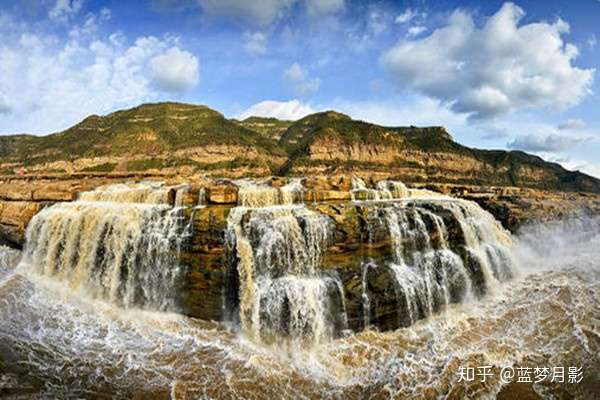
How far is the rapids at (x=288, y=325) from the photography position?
1028 cm

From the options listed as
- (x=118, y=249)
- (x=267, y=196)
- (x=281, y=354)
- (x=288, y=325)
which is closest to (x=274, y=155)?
(x=267, y=196)

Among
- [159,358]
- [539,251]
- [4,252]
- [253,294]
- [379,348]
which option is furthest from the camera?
[539,251]

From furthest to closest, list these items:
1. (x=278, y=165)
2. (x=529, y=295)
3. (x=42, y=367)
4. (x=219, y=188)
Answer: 1. (x=278, y=165)
2. (x=219, y=188)
3. (x=529, y=295)
4. (x=42, y=367)

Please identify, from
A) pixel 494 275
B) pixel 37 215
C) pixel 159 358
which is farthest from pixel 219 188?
pixel 494 275

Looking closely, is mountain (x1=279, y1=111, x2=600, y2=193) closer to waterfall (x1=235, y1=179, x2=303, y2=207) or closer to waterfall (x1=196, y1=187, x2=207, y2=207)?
waterfall (x1=235, y1=179, x2=303, y2=207)

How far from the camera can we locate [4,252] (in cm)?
2341

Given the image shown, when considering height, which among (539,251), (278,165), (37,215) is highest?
(278,165)

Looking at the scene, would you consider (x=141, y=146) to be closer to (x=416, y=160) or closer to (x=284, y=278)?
(x=416, y=160)

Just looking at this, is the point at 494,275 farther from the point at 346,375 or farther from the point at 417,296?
the point at 346,375

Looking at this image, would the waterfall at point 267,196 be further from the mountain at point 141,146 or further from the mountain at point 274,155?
the mountain at point 141,146

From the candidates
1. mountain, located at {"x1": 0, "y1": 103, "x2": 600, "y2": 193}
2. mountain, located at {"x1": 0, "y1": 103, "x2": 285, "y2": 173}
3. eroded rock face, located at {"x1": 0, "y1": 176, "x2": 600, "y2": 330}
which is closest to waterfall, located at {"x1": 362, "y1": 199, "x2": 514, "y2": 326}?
eroded rock face, located at {"x1": 0, "y1": 176, "x2": 600, "y2": 330}

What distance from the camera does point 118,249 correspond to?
16.8 metres

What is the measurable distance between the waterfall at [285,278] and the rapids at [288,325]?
0.05m

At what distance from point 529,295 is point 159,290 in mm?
18139
